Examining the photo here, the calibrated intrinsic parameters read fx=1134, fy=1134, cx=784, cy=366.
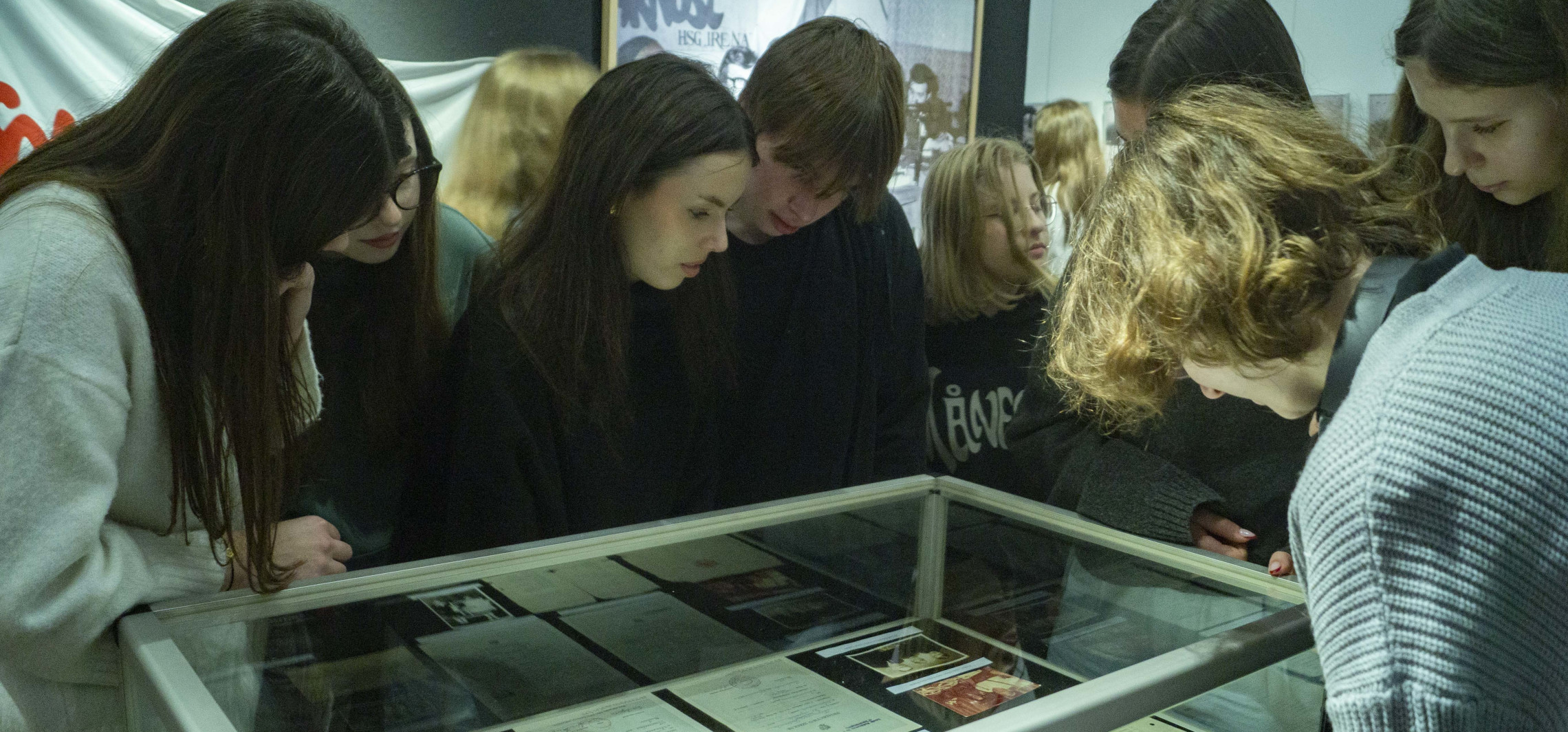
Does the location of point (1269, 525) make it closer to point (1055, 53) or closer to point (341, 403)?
point (341, 403)

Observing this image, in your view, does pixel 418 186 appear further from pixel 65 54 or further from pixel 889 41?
pixel 889 41

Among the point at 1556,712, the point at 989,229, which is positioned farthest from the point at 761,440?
the point at 1556,712

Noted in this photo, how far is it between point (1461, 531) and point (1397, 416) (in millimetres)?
91

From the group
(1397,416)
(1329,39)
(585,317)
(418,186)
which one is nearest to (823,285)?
(585,317)

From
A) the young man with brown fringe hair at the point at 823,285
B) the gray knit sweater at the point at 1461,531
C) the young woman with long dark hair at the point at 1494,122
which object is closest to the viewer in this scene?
the gray knit sweater at the point at 1461,531

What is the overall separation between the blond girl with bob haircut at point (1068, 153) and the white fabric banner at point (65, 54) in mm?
2325

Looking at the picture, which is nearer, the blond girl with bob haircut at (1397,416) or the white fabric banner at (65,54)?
the blond girl with bob haircut at (1397,416)

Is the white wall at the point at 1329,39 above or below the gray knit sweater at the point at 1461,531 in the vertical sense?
above

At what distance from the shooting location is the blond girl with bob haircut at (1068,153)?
158 inches

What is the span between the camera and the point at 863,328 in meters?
2.41

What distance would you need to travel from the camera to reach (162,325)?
3.74 ft

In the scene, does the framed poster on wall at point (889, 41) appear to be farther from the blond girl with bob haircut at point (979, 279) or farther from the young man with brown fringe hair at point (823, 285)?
the young man with brown fringe hair at point (823, 285)

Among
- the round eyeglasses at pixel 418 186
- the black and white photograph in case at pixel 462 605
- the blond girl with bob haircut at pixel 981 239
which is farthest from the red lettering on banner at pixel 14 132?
the blond girl with bob haircut at pixel 981 239

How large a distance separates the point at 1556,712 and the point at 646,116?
4.87 feet
